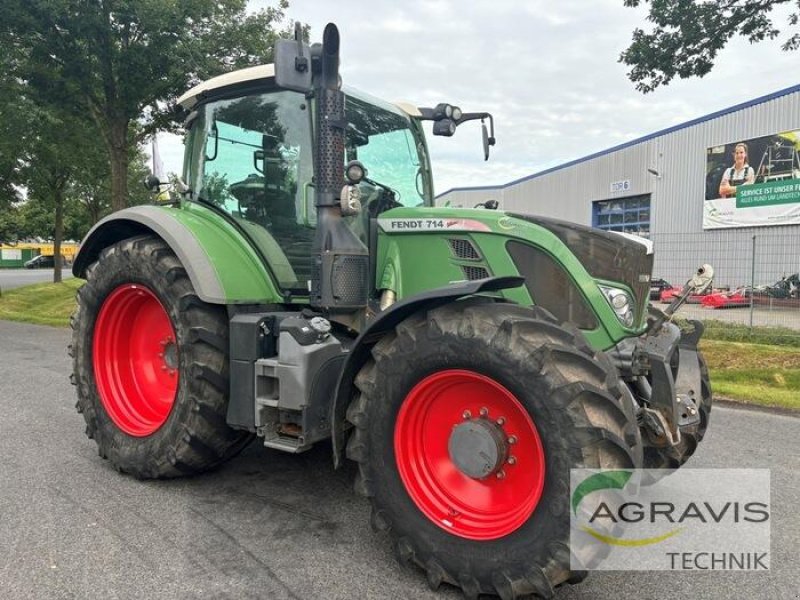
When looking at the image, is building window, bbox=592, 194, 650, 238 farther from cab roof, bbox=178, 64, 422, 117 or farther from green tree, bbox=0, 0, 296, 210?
cab roof, bbox=178, 64, 422, 117

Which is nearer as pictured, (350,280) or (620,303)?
(620,303)

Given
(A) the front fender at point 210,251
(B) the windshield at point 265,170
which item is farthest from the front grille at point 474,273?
(A) the front fender at point 210,251

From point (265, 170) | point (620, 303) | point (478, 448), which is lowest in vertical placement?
point (478, 448)

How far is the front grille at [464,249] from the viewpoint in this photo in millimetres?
3373

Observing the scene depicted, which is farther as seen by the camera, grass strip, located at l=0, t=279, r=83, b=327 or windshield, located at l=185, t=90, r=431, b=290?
grass strip, located at l=0, t=279, r=83, b=327

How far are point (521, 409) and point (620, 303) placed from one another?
1.05 meters

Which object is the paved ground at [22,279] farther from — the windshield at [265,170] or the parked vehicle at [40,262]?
the windshield at [265,170]

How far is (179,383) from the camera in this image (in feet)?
12.5

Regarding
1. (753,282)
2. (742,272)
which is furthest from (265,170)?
(742,272)

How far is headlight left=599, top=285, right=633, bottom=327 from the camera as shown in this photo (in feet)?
10.7

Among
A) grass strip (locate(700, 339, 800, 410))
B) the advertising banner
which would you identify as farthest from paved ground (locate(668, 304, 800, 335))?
the advertising banner

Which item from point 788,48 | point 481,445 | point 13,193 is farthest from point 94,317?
point 13,193

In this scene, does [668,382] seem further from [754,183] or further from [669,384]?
[754,183]

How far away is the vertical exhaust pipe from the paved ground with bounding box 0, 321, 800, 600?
1232 mm
